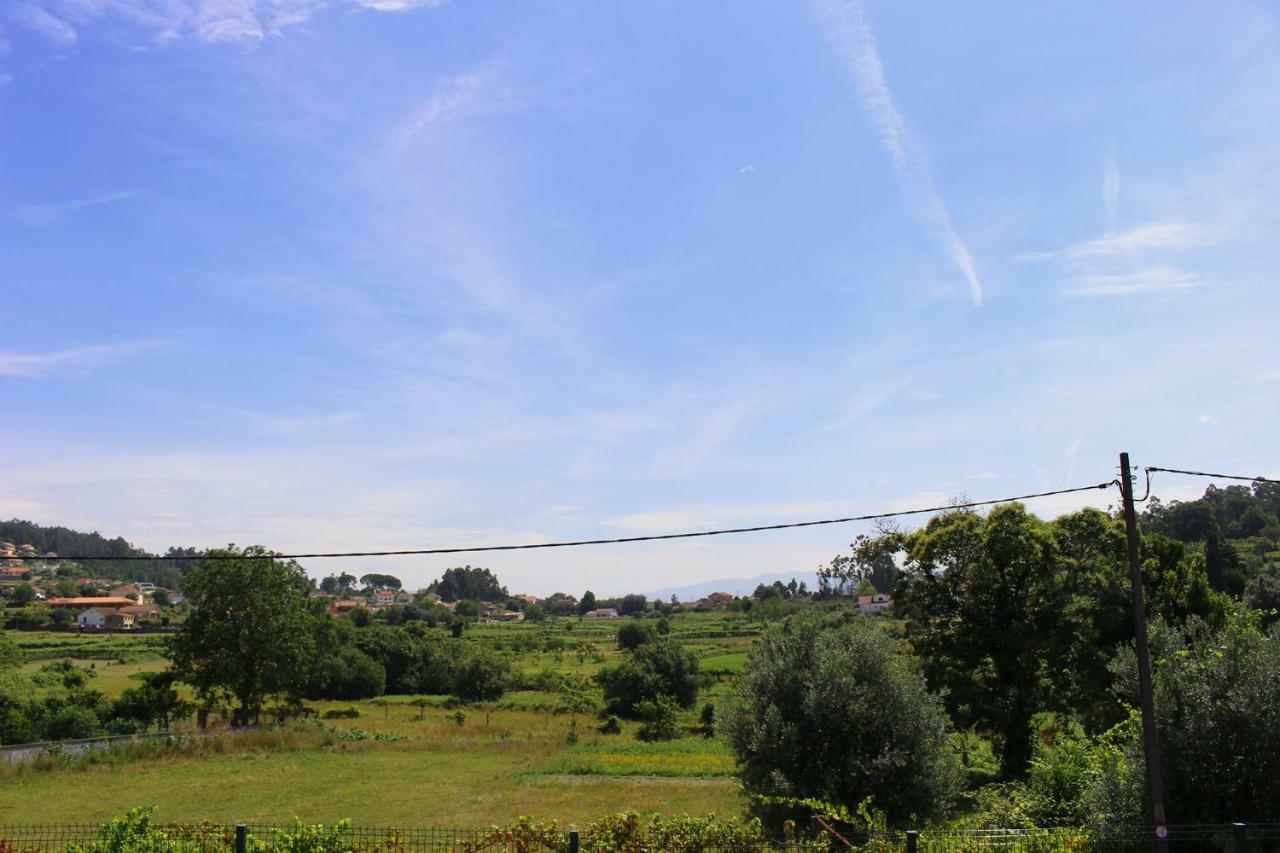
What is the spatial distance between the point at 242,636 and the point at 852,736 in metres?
36.6

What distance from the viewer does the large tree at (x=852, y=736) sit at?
48.5 feet

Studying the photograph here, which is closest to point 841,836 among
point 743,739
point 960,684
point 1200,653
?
point 743,739

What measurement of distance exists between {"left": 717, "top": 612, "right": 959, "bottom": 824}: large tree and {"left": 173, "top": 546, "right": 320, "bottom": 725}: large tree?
34753 millimetres

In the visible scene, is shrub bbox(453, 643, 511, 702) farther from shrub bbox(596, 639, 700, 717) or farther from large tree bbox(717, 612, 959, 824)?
large tree bbox(717, 612, 959, 824)

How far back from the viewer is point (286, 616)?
43938 millimetres

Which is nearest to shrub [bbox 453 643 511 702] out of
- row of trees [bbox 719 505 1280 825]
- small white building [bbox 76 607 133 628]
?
row of trees [bbox 719 505 1280 825]

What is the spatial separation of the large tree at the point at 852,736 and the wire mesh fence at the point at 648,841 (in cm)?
320

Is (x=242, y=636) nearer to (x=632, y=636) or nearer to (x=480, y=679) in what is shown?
(x=480, y=679)

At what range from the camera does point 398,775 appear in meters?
29.6

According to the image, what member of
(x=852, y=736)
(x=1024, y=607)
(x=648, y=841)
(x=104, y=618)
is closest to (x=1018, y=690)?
(x=1024, y=607)

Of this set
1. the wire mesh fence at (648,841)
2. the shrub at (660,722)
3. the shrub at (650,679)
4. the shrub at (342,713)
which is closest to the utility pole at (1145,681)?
the wire mesh fence at (648,841)

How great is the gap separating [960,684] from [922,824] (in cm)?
1131

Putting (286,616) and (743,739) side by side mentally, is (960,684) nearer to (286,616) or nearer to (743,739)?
(743,739)

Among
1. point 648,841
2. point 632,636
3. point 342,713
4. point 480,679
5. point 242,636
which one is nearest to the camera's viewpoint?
point 648,841
